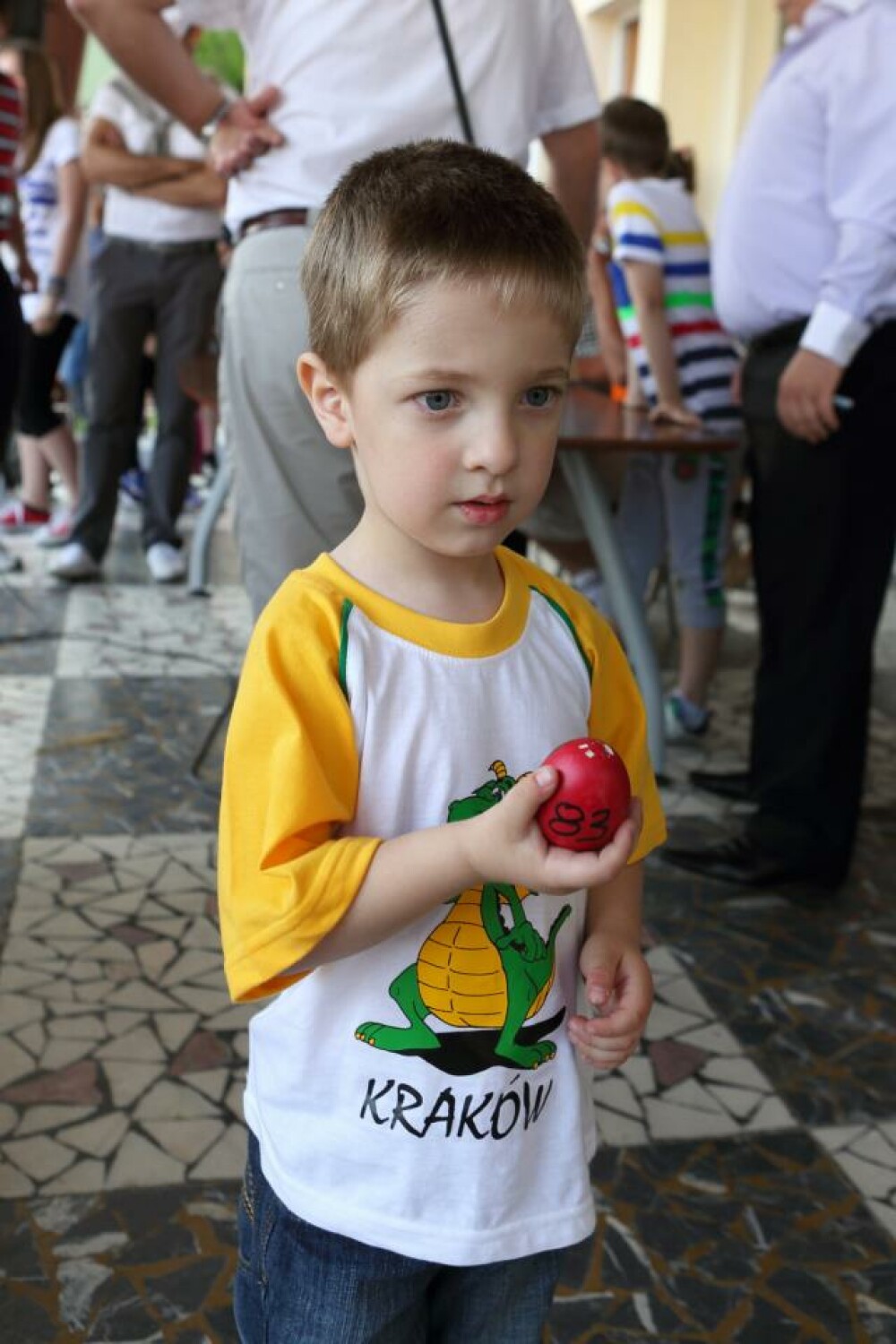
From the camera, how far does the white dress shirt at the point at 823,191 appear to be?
89.4 inches

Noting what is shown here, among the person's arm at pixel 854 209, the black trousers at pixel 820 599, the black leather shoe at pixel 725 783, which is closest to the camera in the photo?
the person's arm at pixel 854 209

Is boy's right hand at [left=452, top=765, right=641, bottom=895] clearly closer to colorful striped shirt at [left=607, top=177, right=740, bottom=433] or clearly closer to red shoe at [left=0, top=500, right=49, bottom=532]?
colorful striped shirt at [left=607, top=177, right=740, bottom=433]

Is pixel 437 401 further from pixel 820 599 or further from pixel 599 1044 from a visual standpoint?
pixel 820 599

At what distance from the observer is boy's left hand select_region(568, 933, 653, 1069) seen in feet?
3.08

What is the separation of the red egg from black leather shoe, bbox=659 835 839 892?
75.3 inches

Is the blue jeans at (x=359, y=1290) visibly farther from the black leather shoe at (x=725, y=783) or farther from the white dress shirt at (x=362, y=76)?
the black leather shoe at (x=725, y=783)

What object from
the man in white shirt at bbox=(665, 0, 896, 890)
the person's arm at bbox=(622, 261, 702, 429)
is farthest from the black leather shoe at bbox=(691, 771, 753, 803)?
the person's arm at bbox=(622, 261, 702, 429)

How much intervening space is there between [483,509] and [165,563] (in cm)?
432

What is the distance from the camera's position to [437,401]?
86 centimetres

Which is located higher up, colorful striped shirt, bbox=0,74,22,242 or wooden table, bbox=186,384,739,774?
colorful striped shirt, bbox=0,74,22,242

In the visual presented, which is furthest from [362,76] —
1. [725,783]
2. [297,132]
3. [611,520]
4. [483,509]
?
[725,783]

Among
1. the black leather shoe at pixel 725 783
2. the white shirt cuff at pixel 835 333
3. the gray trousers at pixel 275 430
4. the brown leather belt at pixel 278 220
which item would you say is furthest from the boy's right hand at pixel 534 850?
the black leather shoe at pixel 725 783

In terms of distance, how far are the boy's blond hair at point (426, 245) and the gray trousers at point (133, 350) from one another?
3818 millimetres

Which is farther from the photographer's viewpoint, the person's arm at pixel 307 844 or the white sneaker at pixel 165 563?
the white sneaker at pixel 165 563
